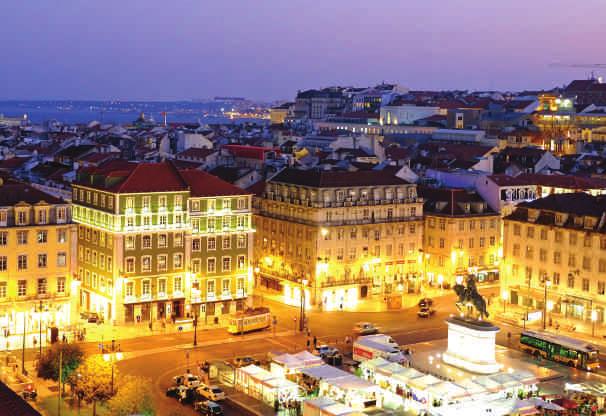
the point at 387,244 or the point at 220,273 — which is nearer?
the point at 220,273

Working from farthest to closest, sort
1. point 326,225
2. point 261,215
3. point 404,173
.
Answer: point 404,173
point 261,215
point 326,225

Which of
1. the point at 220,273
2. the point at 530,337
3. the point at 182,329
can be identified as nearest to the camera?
A: the point at 530,337

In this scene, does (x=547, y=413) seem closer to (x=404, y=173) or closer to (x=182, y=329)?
(x=182, y=329)

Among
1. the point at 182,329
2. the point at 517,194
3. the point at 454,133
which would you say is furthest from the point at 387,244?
the point at 454,133

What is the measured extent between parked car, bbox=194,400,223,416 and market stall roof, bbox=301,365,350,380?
5.81m

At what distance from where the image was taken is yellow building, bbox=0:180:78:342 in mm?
65750

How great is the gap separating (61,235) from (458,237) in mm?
33575

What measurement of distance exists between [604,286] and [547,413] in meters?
25.0

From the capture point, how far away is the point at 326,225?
8100cm

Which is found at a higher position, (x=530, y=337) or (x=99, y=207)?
(x=99, y=207)

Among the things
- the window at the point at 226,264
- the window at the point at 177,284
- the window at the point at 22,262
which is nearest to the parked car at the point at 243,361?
the window at the point at 177,284

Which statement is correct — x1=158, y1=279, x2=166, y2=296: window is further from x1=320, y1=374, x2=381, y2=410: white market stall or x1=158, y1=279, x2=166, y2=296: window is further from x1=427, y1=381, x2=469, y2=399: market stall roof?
x1=427, y1=381, x2=469, y2=399: market stall roof

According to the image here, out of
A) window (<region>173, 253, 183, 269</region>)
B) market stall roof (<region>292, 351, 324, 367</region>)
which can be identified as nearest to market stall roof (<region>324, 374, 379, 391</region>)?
market stall roof (<region>292, 351, 324, 367</region>)

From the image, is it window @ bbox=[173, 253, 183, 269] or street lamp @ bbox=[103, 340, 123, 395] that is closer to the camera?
street lamp @ bbox=[103, 340, 123, 395]
